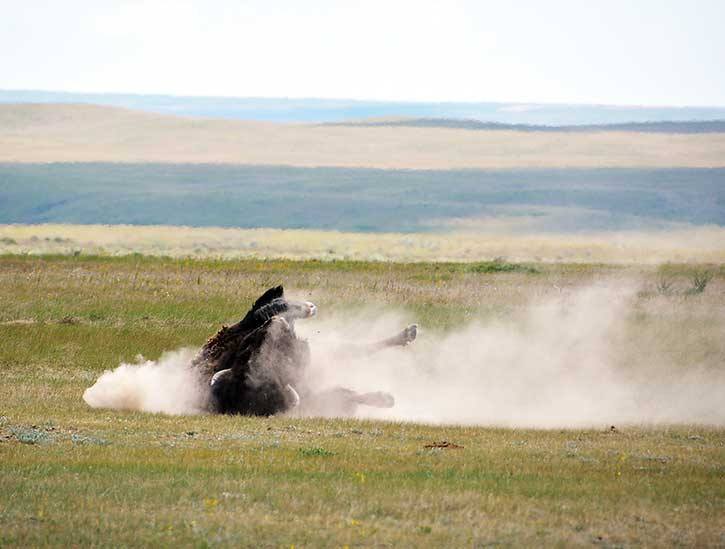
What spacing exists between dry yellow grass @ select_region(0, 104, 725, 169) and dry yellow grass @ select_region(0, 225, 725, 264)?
142 ft

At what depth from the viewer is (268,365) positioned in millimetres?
18234

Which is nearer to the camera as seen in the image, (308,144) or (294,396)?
(294,396)

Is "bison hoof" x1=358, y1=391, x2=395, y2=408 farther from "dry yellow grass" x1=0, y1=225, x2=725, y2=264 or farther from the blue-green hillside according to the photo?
the blue-green hillside

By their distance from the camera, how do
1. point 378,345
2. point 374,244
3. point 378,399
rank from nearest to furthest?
point 378,399 < point 378,345 < point 374,244

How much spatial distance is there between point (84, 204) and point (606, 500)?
11113 centimetres

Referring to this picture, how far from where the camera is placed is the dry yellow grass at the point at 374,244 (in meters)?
73.9

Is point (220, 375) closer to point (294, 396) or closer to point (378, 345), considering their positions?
point (294, 396)

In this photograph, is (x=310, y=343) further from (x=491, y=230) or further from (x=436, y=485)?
(x=491, y=230)

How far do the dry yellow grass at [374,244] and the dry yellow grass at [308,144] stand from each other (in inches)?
1708

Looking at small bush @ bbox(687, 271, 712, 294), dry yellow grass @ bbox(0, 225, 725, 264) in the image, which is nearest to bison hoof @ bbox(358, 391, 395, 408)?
small bush @ bbox(687, 271, 712, 294)

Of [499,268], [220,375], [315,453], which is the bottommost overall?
[499,268]

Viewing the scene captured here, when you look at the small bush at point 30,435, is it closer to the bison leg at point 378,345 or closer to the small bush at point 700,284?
the bison leg at point 378,345

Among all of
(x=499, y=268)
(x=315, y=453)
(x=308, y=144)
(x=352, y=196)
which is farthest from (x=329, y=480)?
(x=308, y=144)

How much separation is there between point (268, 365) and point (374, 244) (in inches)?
2869
